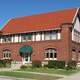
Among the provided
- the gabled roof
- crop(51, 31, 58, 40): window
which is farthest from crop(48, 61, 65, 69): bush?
the gabled roof

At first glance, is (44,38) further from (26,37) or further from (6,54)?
(6,54)

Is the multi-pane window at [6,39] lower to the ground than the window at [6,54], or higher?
higher

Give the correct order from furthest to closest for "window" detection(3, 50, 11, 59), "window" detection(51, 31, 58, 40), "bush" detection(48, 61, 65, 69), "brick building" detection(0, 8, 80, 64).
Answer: "window" detection(3, 50, 11, 59) < "window" detection(51, 31, 58, 40) < "brick building" detection(0, 8, 80, 64) < "bush" detection(48, 61, 65, 69)

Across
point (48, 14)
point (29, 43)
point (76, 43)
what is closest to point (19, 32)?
point (29, 43)

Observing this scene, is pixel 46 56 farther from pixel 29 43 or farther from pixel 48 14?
pixel 48 14

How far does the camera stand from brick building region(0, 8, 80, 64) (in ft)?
140

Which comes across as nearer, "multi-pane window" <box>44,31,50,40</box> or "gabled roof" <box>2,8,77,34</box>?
A: "multi-pane window" <box>44,31,50,40</box>

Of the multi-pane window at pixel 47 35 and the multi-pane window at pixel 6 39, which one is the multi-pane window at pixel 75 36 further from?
the multi-pane window at pixel 6 39

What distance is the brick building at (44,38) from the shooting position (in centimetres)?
4281

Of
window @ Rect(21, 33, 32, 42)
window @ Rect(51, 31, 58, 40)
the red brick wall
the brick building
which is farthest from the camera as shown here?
window @ Rect(21, 33, 32, 42)

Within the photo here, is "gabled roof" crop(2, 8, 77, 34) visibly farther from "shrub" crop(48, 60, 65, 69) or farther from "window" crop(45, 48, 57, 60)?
"shrub" crop(48, 60, 65, 69)

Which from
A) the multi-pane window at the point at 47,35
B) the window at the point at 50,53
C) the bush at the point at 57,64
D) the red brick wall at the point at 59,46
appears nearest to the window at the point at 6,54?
the red brick wall at the point at 59,46

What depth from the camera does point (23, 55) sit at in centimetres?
4812

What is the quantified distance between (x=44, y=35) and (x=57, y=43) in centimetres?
333
